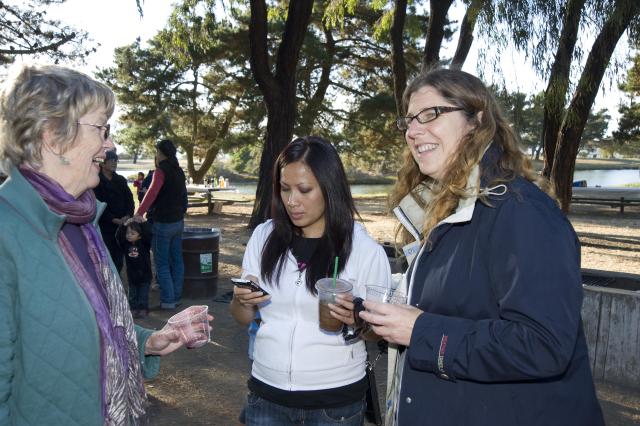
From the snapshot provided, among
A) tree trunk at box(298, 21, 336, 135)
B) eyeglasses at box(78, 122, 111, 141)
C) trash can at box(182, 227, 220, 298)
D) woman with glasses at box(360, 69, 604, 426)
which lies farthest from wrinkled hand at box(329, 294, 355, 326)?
tree trunk at box(298, 21, 336, 135)

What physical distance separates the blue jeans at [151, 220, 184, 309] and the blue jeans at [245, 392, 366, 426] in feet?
14.2

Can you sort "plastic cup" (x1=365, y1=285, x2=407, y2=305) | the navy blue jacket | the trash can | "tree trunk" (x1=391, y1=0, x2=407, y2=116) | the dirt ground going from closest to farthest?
1. the navy blue jacket
2. "plastic cup" (x1=365, y1=285, x2=407, y2=305)
3. the dirt ground
4. the trash can
5. "tree trunk" (x1=391, y1=0, x2=407, y2=116)

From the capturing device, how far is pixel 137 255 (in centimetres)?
607

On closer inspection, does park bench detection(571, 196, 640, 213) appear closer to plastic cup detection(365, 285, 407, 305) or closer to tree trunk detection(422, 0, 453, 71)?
tree trunk detection(422, 0, 453, 71)

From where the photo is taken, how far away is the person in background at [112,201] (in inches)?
237

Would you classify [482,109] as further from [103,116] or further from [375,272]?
[103,116]

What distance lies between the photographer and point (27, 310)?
1.49 metres

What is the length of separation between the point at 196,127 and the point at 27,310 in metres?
22.2

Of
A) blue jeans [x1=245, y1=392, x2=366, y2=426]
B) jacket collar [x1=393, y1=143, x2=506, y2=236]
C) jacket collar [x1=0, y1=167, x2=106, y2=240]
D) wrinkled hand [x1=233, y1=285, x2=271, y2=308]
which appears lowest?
blue jeans [x1=245, y1=392, x2=366, y2=426]

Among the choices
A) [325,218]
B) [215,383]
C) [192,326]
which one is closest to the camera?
[192,326]

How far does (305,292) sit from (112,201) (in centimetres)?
435

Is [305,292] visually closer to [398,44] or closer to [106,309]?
[106,309]

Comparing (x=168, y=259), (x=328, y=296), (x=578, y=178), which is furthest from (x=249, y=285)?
(x=578, y=178)

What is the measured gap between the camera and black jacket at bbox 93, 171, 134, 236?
6.05m
